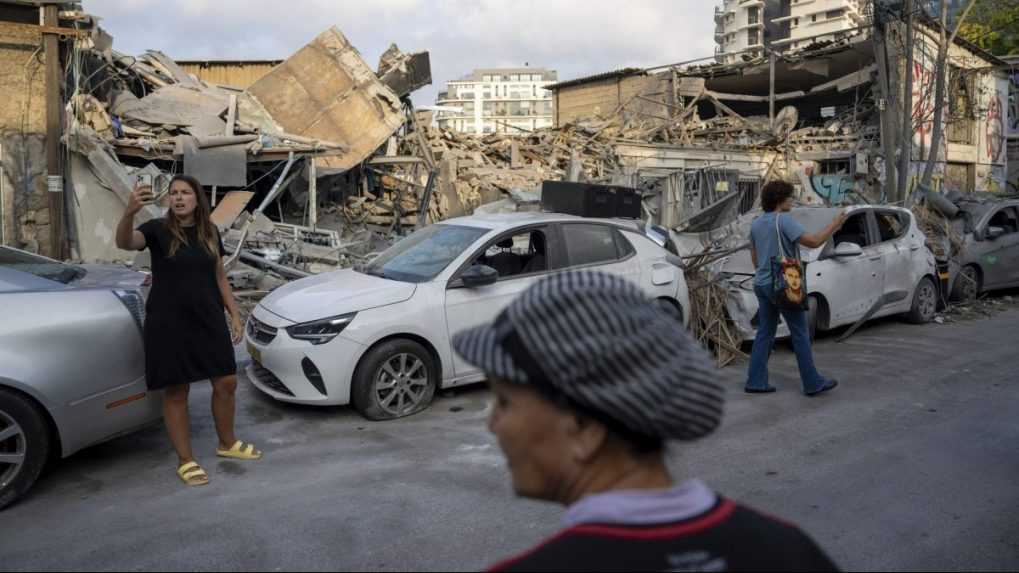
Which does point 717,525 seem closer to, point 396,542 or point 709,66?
point 396,542

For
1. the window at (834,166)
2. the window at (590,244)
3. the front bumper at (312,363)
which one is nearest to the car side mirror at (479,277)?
the window at (590,244)

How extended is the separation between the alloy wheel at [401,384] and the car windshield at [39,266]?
→ 2254 mm

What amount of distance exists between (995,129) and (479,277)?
26198 mm

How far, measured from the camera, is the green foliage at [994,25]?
25.4m

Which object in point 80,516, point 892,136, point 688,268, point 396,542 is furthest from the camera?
point 892,136

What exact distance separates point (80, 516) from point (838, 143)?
23.2 m

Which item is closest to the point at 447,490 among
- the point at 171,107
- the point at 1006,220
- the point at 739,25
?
the point at 1006,220

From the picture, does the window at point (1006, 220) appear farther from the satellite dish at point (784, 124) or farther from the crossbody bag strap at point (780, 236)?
the satellite dish at point (784, 124)

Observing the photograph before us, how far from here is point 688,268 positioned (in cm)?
906

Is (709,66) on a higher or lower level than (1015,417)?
higher

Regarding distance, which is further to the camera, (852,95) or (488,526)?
(852,95)

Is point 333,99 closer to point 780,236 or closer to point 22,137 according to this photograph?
point 22,137

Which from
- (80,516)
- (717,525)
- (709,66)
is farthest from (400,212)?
(717,525)

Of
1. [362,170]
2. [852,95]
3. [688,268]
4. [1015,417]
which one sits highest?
[852,95]
